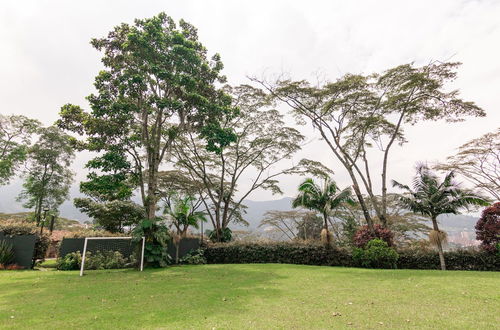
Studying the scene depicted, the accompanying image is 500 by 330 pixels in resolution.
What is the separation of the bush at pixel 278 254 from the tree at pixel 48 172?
22541 mm

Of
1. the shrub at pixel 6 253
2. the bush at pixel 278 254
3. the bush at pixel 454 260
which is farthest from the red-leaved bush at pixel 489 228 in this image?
the shrub at pixel 6 253

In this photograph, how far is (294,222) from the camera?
113 feet

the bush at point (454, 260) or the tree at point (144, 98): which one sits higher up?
the tree at point (144, 98)

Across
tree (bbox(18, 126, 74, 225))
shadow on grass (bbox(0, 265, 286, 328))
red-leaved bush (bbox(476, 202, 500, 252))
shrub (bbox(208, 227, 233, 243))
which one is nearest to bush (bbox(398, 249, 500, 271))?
red-leaved bush (bbox(476, 202, 500, 252))

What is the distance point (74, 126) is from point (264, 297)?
37.4 ft

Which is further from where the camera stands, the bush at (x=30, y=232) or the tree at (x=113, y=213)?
the tree at (x=113, y=213)

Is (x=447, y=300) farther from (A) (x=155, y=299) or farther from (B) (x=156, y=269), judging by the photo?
(B) (x=156, y=269)

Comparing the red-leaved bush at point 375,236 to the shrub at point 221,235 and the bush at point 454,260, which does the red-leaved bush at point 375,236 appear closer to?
the bush at point 454,260

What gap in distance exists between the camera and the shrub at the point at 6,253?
1210 cm

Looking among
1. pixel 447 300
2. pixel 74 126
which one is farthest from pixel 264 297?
pixel 74 126

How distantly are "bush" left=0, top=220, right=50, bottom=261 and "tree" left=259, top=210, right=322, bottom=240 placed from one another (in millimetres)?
22989

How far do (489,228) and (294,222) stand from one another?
2317 cm

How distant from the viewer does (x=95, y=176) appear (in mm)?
12266

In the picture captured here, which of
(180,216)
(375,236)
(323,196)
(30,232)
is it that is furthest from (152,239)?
(375,236)
